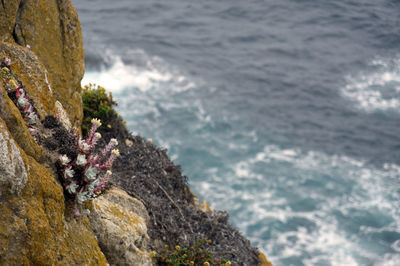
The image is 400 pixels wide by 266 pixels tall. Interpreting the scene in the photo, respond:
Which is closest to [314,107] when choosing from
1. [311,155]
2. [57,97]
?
[311,155]

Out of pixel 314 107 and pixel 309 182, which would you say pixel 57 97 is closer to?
pixel 309 182

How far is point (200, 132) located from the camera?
28.1 metres

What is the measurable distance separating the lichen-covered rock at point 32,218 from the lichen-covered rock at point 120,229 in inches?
41.0

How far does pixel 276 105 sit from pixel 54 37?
23550 mm

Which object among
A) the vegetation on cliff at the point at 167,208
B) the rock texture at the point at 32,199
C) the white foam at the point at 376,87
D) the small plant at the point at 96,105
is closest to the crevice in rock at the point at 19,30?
the rock texture at the point at 32,199

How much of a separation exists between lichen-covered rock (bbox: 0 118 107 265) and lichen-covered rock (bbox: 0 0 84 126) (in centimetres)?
352

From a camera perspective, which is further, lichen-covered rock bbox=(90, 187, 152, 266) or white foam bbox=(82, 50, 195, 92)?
white foam bbox=(82, 50, 195, 92)

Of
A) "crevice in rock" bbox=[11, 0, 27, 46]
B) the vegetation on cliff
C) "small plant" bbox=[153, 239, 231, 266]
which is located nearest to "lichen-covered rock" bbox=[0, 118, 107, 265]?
"small plant" bbox=[153, 239, 231, 266]

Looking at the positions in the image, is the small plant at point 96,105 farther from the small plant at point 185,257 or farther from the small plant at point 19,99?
the small plant at point 19,99

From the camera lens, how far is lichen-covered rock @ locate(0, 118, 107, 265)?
13.4 feet

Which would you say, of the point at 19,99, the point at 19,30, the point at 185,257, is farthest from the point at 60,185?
the point at 19,30

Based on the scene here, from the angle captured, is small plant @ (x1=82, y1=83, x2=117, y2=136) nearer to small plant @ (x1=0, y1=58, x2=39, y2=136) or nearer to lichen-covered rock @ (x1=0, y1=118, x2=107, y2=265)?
small plant @ (x1=0, y1=58, x2=39, y2=136)

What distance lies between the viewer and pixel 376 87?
105 ft

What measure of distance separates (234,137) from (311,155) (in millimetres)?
5062
